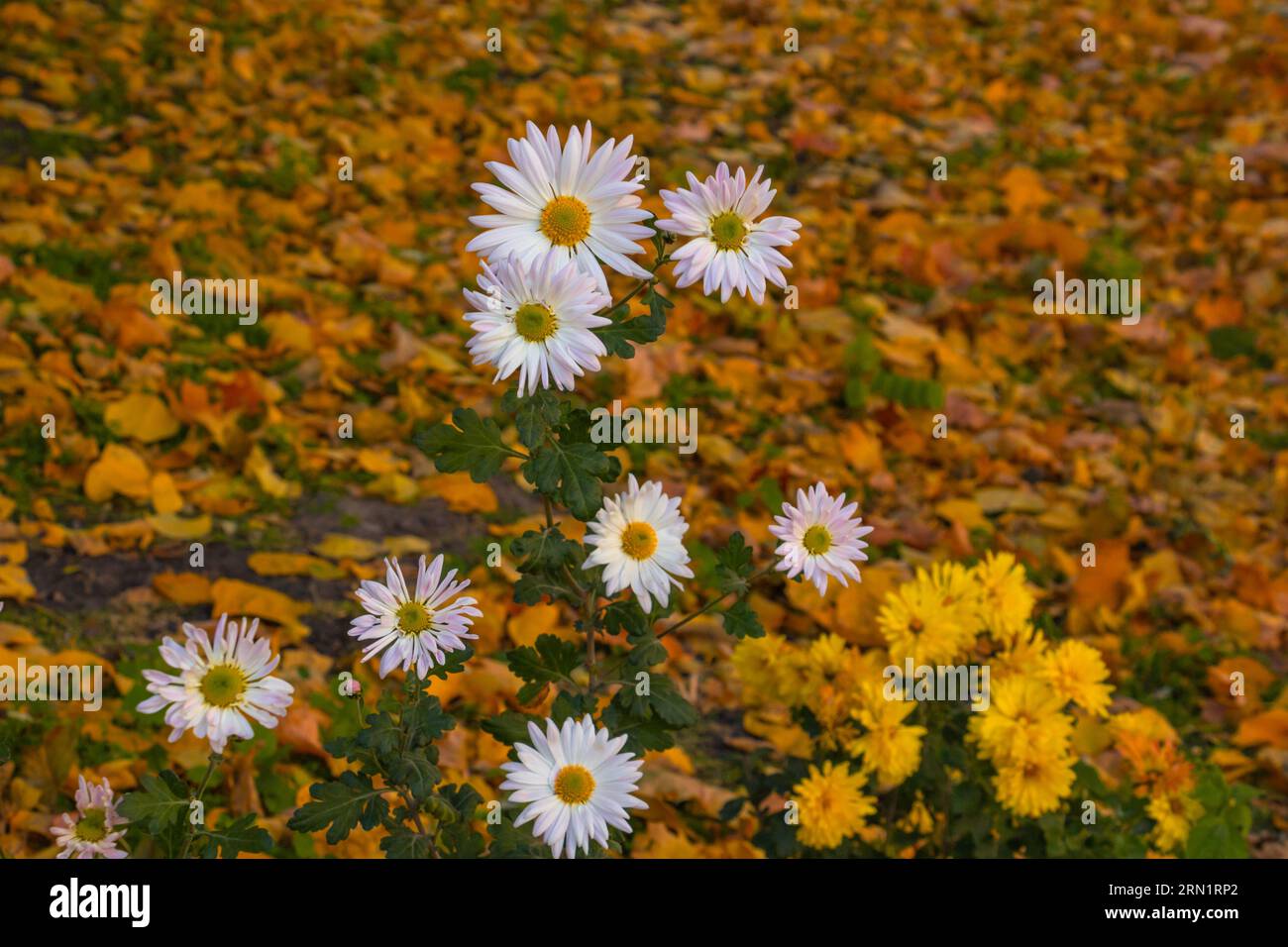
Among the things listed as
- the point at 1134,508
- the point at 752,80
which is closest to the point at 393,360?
the point at 1134,508

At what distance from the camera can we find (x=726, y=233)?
1.59 metres

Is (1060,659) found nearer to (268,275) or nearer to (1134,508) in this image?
(1134,508)

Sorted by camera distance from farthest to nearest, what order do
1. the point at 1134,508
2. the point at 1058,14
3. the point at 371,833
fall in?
the point at 1058,14, the point at 1134,508, the point at 371,833

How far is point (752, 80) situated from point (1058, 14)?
2136 millimetres

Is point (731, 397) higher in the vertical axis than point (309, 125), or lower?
lower

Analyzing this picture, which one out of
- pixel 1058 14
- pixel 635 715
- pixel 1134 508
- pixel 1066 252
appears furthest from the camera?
pixel 1058 14

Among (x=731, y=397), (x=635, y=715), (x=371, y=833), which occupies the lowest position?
(x=371, y=833)

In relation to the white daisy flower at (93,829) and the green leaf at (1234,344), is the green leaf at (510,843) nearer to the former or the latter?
the white daisy flower at (93,829)

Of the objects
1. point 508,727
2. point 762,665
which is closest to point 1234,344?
point 762,665

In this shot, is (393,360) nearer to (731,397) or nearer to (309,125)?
(731,397)

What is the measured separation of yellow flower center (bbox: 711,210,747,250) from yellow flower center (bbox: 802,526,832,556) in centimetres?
41

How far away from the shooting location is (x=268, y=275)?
427cm

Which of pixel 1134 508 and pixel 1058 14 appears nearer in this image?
pixel 1134 508

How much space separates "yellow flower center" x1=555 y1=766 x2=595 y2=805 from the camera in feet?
5.04
